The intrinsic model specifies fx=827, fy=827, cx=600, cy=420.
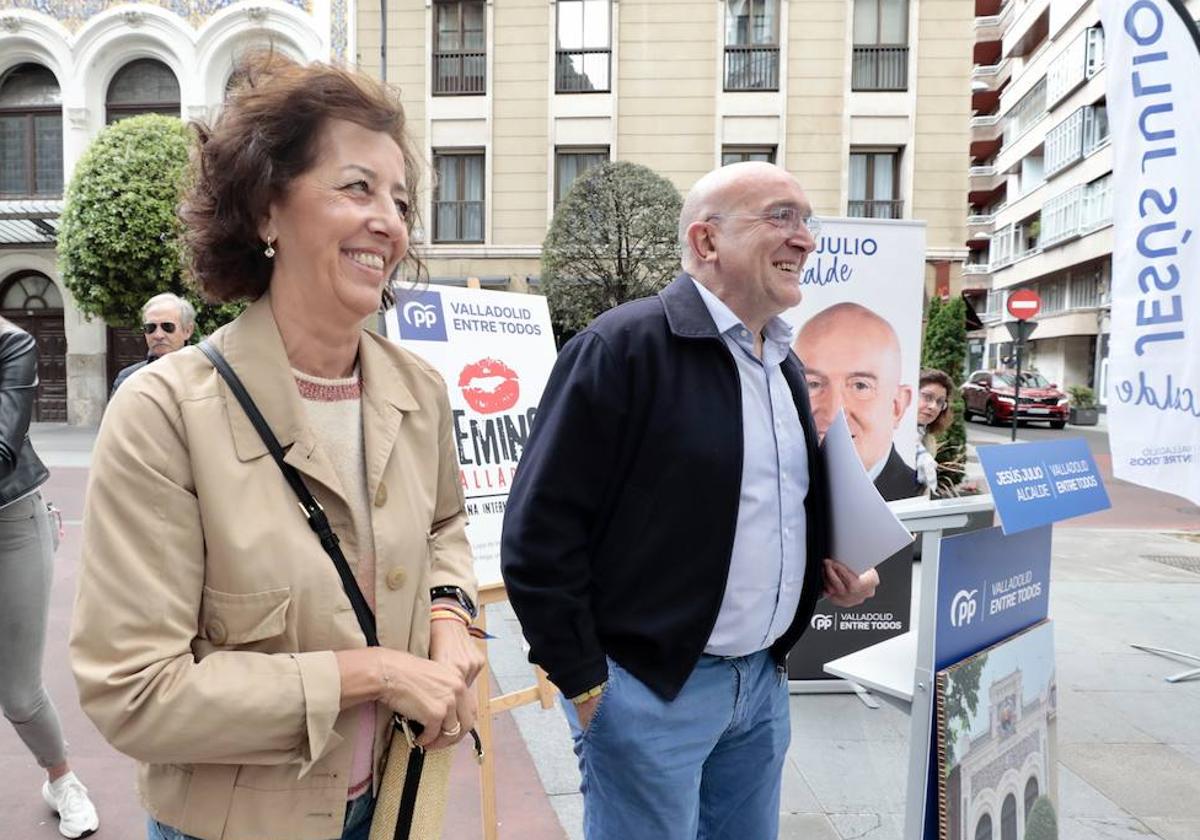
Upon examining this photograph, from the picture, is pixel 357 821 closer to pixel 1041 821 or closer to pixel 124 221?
pixel 1041 821

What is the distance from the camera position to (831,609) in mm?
4430

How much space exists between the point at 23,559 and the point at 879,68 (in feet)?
64.1

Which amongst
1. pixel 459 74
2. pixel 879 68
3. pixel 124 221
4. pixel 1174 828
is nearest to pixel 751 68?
pixel 879 68

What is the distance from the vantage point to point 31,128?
2009cm

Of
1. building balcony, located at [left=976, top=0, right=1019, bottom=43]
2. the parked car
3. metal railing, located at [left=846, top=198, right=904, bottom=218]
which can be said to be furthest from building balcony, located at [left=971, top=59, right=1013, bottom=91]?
metal railing, located at [left=846, top=198, right=904, bottom=218]

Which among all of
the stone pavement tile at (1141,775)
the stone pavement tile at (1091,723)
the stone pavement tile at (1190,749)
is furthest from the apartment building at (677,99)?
the stone pavement tile at (1141,775)

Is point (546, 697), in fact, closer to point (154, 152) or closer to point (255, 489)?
point (255, 489)

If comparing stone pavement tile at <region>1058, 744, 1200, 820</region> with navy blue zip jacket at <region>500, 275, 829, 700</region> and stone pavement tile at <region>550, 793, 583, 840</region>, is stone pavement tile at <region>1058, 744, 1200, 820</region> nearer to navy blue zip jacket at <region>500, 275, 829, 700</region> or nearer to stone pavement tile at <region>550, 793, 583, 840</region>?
stone pavement tile at <region>550, 793, 583, 840</region>

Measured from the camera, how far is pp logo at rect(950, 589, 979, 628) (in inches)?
83.3

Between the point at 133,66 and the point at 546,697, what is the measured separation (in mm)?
22078

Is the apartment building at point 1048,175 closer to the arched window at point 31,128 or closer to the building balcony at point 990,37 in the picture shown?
Answer: the building balcony at point 990,37

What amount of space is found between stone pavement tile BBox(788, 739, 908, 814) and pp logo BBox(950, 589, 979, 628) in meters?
1.46

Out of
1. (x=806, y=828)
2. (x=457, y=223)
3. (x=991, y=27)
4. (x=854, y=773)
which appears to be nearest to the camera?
(x=806, y=828)

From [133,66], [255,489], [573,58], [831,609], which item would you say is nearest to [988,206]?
[573,58]
